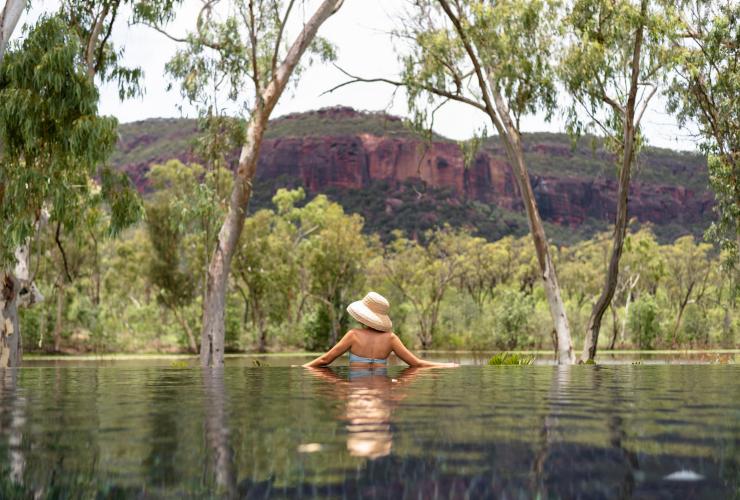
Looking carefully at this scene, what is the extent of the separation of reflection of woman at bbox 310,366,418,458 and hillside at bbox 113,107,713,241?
7644 centimetres

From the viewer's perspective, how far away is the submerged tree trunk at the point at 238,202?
50.7 ft

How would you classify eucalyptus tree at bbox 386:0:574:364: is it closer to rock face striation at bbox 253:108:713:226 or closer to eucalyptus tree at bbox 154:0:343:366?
eucalyptus tree at bbox 154:0:343:366

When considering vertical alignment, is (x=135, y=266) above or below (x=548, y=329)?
above

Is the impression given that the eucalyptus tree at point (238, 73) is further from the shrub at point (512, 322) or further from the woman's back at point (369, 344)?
the shrub at point (512, 322)

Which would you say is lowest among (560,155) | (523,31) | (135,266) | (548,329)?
(548,329)

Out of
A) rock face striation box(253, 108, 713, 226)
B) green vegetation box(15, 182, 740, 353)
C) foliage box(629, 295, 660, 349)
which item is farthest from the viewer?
rock face striation box(253, 108, 713, 226)

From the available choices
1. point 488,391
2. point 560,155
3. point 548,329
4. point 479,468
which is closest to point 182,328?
point 548,329

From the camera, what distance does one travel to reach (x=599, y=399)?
4.00 meters

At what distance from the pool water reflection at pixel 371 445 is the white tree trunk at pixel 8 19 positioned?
9237mm

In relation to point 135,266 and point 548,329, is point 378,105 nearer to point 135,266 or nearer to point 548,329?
point 135,266

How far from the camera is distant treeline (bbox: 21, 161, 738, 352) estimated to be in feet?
116

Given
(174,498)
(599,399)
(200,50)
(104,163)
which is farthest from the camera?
(200,50)

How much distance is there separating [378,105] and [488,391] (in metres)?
14.4

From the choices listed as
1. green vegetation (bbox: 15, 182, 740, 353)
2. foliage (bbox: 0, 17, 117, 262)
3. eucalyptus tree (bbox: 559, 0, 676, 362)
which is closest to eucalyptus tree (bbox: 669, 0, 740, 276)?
eucalyptus tree (bbox: 559, 0, 676, 362)
